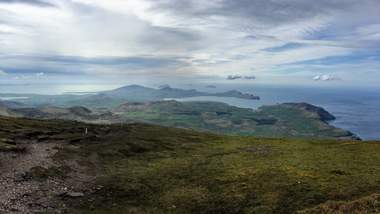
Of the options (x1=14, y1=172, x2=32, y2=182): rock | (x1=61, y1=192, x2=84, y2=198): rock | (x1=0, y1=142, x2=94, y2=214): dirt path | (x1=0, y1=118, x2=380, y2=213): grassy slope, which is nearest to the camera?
(x1=0, y1=142, x2=94, y2=214): dirt path

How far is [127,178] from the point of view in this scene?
5806 centimetres

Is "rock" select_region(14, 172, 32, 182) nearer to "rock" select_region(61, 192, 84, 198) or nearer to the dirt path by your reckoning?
the dirt path

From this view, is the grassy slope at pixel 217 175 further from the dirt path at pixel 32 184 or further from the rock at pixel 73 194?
the dirt path at pixel 32 184

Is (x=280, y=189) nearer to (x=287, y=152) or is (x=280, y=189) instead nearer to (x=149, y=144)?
(x=287, y=152)

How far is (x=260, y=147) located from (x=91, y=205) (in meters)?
56.0

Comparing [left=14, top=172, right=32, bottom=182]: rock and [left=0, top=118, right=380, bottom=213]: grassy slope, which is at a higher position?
[left=14, top=172, right=32, bottom=182]: rock

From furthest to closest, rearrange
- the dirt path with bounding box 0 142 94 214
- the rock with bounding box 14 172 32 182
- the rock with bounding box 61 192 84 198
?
the rock with bounding box 14 172 32 182, the rock with bounding box 61 192 84 198, the dirt path with bounding box 0 142 94 214

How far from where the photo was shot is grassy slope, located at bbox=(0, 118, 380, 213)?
153ft

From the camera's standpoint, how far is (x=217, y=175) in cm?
6144

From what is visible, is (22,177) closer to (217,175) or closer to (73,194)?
(73,194)

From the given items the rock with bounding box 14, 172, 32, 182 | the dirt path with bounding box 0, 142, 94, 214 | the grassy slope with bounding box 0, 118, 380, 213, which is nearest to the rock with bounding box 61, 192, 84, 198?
the dirt path with bounding box 0, 142, 94, 214

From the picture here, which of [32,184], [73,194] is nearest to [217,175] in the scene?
[73,194]

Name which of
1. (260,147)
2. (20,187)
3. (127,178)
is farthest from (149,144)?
(20,187)

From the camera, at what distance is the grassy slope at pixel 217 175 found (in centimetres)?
4669
